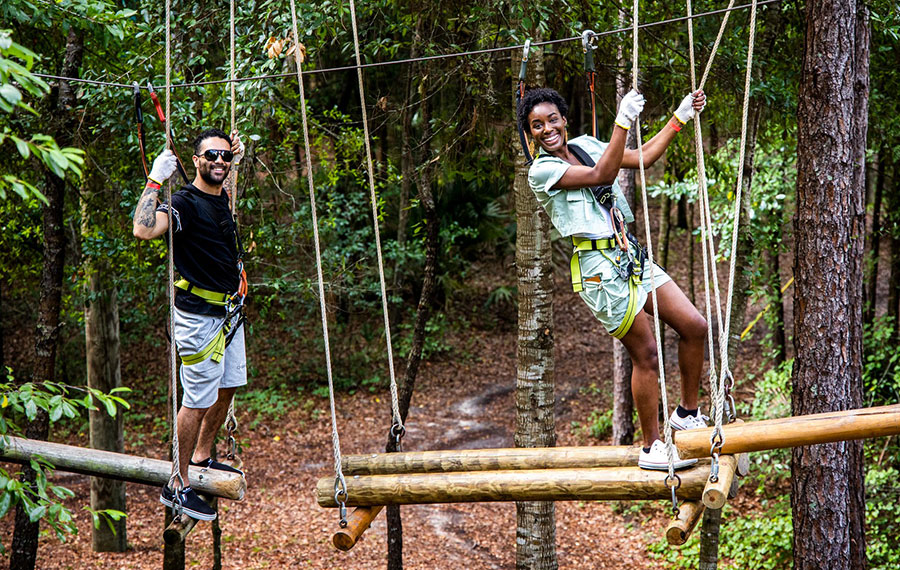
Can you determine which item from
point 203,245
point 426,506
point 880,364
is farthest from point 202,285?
point 880,364

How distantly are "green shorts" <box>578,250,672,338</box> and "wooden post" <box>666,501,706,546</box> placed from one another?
2.56ft

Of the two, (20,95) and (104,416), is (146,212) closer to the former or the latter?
(20,95)

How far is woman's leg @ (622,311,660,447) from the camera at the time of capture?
3.62 metres

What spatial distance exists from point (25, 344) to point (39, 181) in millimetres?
6987

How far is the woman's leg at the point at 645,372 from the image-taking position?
362cm

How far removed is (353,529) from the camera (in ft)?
11.7

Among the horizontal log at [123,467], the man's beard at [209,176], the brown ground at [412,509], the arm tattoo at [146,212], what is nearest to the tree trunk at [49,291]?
the horizontal log at [123,467]

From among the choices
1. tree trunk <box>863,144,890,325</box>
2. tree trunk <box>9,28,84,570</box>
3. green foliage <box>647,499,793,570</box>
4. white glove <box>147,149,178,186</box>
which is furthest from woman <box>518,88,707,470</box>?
tree trunk <box>863,144,890,325</box>

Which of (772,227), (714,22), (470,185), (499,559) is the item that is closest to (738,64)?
(714,22)

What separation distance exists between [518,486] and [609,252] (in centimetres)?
110

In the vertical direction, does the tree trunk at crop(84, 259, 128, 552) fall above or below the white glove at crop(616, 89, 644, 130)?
below

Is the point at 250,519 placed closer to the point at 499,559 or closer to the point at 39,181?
the point at 499,559

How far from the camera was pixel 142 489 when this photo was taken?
10172 mm

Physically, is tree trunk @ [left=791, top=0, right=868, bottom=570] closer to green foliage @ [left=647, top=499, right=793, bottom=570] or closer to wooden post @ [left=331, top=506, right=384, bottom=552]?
green foliage @ [left=647, top=499, right=793, bottom=570]
